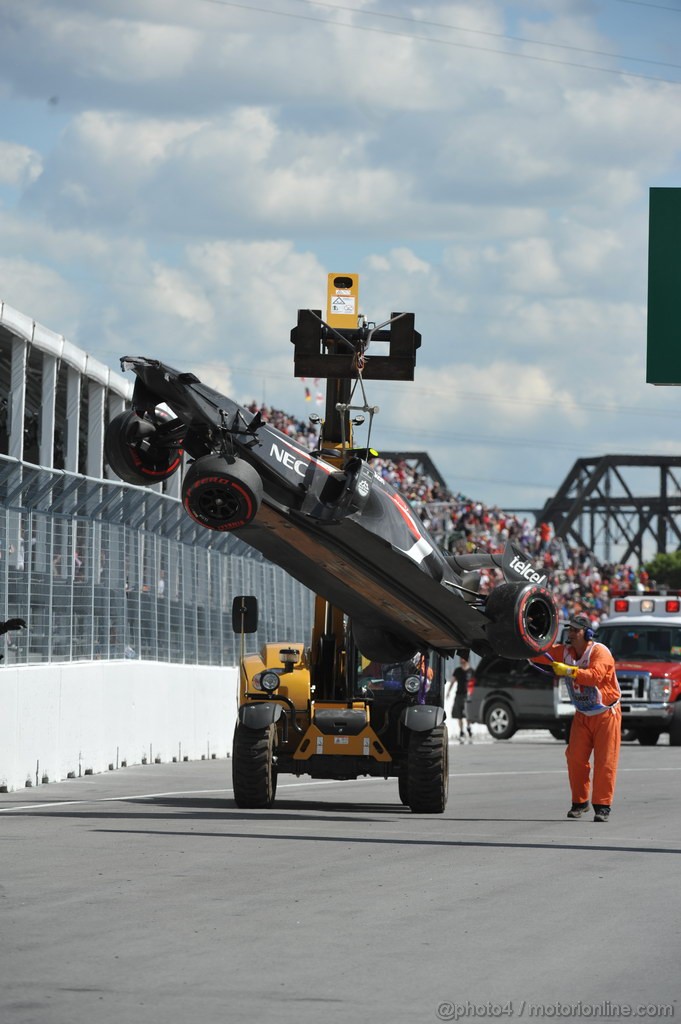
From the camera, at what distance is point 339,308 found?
16.4 m

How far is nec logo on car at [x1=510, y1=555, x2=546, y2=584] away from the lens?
17364 millimetres

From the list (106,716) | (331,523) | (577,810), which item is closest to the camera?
(331,523)

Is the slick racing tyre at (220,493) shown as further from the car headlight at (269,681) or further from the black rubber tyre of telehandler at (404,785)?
the black rubber tyre of telehandler at (404,785)

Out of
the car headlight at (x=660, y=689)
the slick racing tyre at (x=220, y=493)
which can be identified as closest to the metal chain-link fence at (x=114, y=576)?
the slick racing tyre at (x=220, y=493)

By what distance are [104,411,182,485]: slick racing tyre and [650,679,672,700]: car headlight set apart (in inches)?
812

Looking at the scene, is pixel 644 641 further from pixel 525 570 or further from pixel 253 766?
pixel 253 766

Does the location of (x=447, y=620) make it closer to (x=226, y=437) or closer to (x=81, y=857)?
(x=226, y=437)

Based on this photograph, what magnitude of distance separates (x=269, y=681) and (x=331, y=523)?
257cm

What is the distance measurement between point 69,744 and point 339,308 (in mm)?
7063

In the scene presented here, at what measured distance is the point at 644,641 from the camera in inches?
1395

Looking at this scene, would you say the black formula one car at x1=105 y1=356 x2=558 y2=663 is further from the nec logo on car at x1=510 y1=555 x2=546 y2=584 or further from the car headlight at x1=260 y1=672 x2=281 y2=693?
the car headlight at x1=260 y1=672 x2=281 y2=693

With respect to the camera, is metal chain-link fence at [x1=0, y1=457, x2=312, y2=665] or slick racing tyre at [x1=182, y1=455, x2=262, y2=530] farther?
metal chain-link fence at [x1=0, y1=457, x2=312, y2=665]

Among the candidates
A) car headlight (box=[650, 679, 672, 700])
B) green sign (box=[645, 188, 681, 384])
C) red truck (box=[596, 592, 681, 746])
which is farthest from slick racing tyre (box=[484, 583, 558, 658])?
car headlight (box=[650, 679, 672, 700])

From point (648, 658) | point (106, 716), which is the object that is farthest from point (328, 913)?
point (648, 658)
